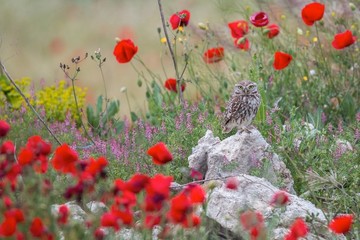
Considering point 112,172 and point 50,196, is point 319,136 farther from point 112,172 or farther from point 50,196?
point 50,196

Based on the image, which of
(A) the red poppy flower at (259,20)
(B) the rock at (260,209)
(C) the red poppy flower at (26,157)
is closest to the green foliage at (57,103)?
(A) the red poppy flower at (259,20)

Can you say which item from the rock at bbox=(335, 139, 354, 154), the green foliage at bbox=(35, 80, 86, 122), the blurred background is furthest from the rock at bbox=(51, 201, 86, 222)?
the blurred background

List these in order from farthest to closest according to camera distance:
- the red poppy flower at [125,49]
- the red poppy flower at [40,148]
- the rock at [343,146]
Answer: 1. the red poppy flower at [125,49]
2. the rock at [343,146]
3. the red poppy flower at [40,148]

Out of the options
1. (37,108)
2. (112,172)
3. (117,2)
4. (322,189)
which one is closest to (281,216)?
(322,189)

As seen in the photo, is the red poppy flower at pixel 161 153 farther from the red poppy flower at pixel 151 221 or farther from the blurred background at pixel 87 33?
the blurred background at pixel 87 33

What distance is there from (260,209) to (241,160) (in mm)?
Result: 710

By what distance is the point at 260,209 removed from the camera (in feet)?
13.7

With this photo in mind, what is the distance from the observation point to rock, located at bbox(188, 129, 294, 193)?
15.6 feet

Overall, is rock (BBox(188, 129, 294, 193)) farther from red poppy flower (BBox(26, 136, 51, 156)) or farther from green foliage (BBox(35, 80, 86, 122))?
green foliage (BBox(35, 80, 86, 122))

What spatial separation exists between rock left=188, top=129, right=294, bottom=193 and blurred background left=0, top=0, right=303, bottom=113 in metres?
5.87

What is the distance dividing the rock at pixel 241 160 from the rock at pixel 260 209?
16.5 inches

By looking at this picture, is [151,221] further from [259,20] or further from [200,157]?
[259,20]

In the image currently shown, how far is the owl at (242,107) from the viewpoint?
17.3ft

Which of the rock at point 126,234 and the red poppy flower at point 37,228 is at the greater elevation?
the red poppy flower at point 37,228
